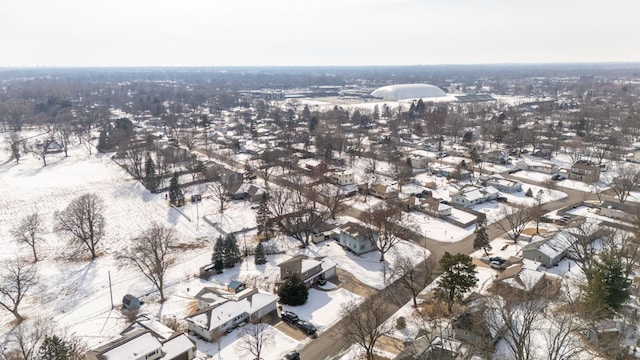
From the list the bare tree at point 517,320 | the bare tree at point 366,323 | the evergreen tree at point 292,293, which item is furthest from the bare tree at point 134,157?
the bare tree at point 517,320

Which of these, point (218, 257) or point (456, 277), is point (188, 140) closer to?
point (218, 257)

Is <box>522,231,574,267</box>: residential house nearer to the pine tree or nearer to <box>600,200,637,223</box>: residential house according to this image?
<box>600,200,637,223</box>: residential house

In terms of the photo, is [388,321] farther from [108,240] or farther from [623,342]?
[108,240]

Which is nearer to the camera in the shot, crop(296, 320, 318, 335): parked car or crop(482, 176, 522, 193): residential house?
crop(296, 320, 318, 335): parked car

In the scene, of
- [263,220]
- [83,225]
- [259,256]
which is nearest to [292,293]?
[259,256]

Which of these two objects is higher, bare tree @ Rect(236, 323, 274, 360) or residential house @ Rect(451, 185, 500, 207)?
residential house @ Rect(451, 185, 500, 207)

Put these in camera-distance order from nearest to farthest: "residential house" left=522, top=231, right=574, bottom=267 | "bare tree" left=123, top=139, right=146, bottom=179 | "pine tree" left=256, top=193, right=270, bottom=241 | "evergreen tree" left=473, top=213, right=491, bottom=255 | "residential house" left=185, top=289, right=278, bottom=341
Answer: "residential house" left=185, top=289, right=278, bottom=341, "residential house" left=522, top=231, right=574, bottom=267, "evergreen tree" left=473, top=213, right=491, bottom=255, "pine tree" left=256, top=193, right=270, bottom=241, "bare tree" left=123, top=139, right=146, bottom=179

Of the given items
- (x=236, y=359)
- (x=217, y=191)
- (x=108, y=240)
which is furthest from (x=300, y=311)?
(x=217, y=191)

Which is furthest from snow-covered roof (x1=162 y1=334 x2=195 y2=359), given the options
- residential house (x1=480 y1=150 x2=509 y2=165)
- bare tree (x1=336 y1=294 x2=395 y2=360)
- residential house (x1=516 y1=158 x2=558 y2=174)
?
residential house (x1=480 y1=150 x2=509 y2=165)
